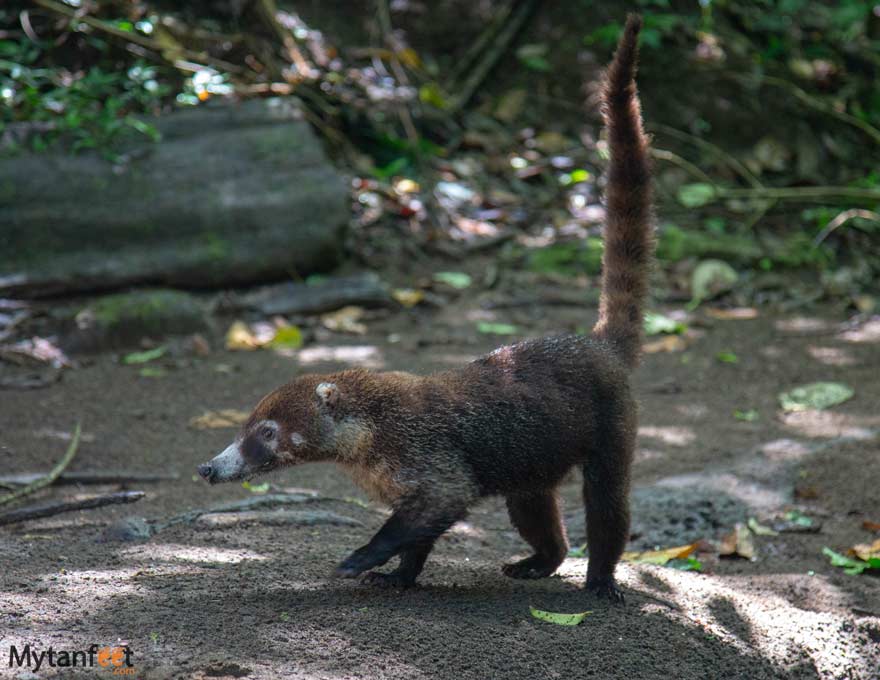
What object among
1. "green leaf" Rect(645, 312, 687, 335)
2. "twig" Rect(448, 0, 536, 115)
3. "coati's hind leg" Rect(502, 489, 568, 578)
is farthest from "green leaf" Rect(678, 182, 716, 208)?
"coati's hind leg" Rect(502, 489, 568, 578)

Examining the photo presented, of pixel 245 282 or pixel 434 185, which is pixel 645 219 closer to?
pixel 245 282

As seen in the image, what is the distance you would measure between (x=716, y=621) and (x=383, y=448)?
4.30ft

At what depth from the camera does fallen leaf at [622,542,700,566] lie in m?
4.33

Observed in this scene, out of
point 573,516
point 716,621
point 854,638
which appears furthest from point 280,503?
point 854,638

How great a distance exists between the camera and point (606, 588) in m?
3.60

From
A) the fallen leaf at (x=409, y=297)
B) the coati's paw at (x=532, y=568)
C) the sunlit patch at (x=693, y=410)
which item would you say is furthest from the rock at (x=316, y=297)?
the coati's paw at (x=532, y=568)

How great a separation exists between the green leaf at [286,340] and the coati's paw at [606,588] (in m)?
3.61

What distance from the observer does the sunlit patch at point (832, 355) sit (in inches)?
262

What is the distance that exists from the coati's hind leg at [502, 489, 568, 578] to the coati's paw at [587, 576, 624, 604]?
0.86ft

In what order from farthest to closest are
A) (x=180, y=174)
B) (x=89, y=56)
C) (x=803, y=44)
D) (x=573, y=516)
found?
(x=803, y=44)
(x=89, y=56)
(x=180, y=174)
(x=573, y=516)

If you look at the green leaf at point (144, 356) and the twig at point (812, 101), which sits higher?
the twig at point (812, 101)

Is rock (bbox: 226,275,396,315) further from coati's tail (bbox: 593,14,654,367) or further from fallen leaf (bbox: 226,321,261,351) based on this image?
coati's tail (bbox: 593,14,654,367)

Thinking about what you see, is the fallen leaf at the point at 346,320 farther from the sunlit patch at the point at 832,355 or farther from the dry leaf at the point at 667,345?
the sunlit patch at the point at 832,355

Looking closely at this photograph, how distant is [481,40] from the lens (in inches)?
405
